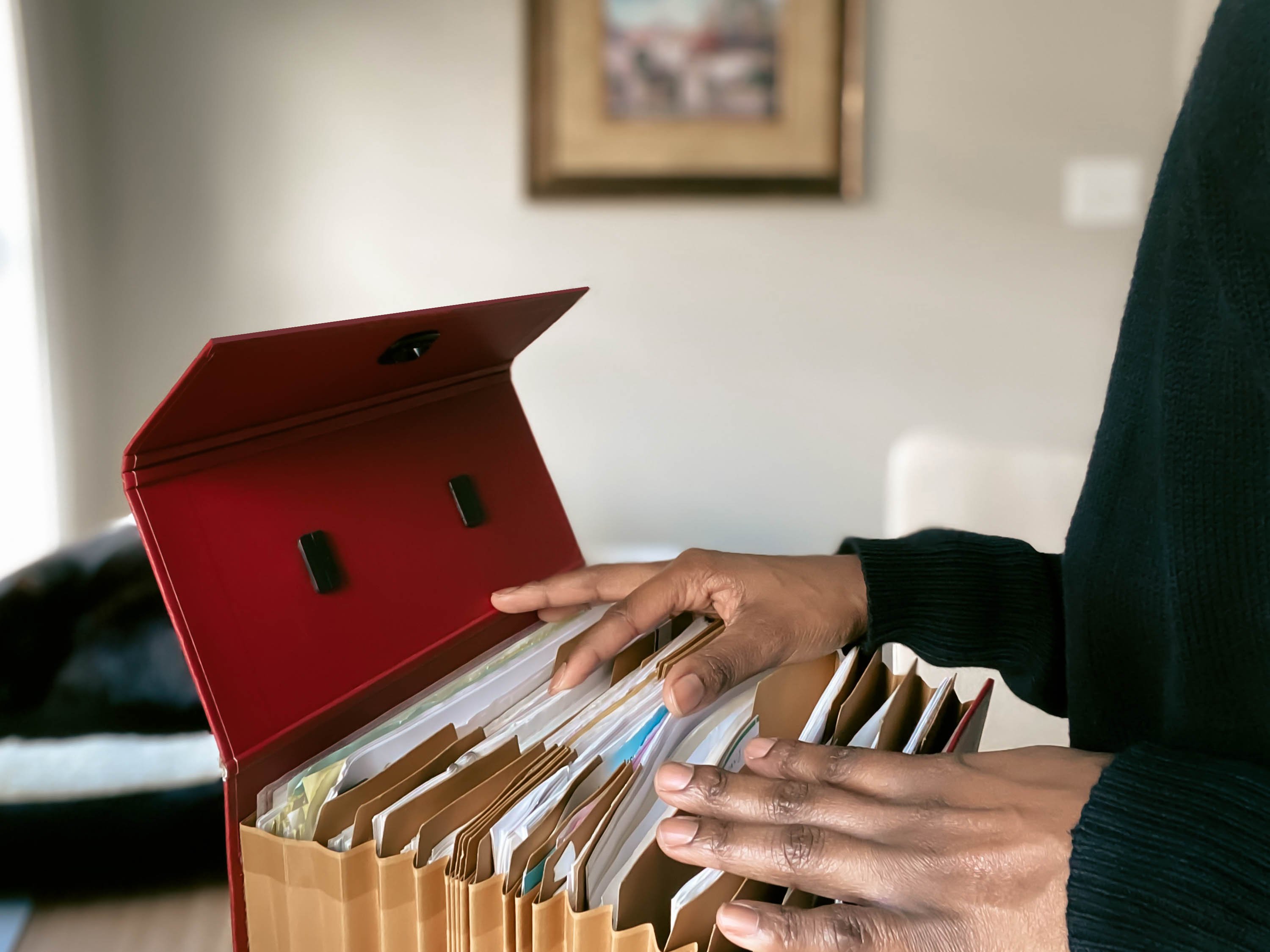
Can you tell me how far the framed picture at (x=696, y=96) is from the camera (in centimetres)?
215

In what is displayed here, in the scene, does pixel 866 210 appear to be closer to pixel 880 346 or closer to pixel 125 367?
pixel 880 346

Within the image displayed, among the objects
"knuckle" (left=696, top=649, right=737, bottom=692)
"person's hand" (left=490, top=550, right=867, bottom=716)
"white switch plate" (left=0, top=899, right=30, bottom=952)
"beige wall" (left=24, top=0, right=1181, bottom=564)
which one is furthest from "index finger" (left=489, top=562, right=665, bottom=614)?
"beige wall" (left=24, top=0, right=1181, bottom=564)

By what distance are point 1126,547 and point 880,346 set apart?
1731 millimetres

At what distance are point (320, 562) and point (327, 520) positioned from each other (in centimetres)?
3

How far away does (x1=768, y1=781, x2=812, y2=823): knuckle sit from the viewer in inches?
17.0

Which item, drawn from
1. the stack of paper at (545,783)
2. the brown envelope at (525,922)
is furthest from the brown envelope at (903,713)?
the brown envelope at (525,922)

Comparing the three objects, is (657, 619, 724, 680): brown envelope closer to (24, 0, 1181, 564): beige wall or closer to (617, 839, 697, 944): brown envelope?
(617, 839, 697, 944): brown envelope

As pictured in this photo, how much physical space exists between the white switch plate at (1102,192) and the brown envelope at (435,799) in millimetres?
2213

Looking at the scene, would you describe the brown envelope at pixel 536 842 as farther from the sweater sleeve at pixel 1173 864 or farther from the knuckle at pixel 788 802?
the sweater sleeve at pixel 1173 864

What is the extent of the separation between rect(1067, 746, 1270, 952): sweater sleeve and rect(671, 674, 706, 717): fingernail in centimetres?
20

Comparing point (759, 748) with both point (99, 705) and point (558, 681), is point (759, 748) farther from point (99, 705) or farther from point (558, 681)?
point (99, 705)

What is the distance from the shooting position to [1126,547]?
629mm

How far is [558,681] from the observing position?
0.61 metres

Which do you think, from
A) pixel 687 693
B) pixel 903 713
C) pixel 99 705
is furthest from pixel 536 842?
pixel 99 705
